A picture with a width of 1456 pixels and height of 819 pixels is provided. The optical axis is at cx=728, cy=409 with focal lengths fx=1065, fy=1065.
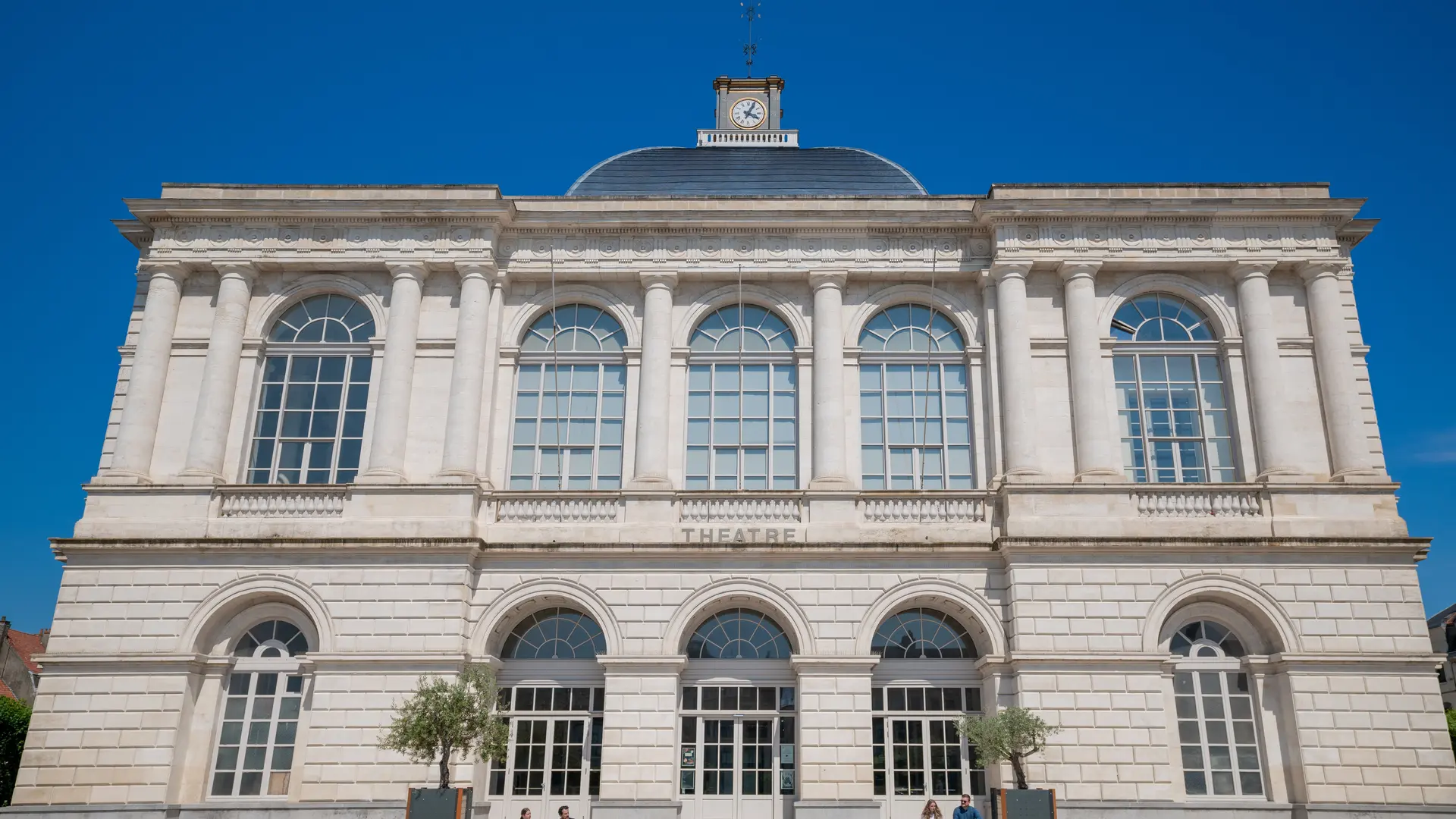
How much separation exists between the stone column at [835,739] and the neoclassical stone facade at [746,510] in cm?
6

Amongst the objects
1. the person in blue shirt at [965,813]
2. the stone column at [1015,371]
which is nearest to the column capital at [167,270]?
the stone column at [1015,371]

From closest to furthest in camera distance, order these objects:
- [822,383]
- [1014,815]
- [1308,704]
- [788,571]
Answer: [1014,815] < [1308,704] < [788,571] < [822,383]

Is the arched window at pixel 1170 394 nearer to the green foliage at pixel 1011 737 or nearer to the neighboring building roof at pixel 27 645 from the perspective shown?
the green foliage at pixel 1011 737

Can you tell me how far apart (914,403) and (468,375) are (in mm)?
9017

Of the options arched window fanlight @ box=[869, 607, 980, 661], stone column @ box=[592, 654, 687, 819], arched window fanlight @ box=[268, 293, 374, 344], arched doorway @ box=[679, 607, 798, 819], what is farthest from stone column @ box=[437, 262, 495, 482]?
arched window fanlight @ box=[869, 607, 980, 661]

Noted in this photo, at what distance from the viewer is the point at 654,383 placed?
2136cm

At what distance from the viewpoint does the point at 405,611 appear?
19.4m

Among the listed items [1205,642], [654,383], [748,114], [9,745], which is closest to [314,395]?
[654,383]

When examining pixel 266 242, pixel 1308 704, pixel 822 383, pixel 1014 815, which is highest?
pixel 266 242

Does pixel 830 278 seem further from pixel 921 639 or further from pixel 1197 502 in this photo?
pixel 1197 502

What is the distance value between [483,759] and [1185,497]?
13.5m

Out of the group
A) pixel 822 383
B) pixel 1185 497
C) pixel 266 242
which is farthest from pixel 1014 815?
pixel 266 242

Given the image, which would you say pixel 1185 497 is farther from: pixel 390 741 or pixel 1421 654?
pixel 390 741

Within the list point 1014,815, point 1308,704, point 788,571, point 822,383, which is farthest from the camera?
point 822,383
